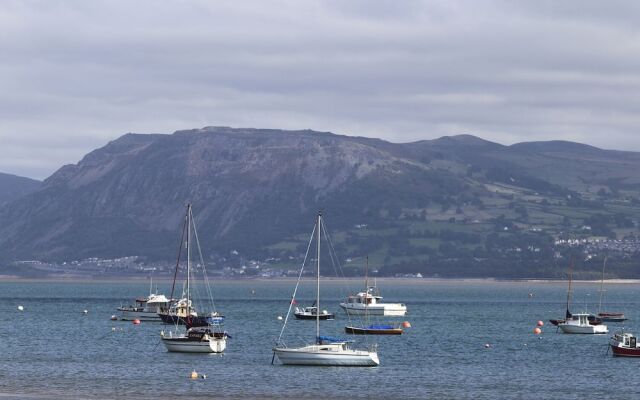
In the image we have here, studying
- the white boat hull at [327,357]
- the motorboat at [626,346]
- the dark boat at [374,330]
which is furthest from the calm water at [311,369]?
the dark boat at [374,330]

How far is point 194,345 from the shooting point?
12581cm

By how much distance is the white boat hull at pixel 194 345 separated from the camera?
125812mm

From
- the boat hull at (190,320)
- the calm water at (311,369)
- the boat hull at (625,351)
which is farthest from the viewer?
the boat hull at (190,320)

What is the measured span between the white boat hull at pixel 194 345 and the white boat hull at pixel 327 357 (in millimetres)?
13748

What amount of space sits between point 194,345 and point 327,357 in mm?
18791

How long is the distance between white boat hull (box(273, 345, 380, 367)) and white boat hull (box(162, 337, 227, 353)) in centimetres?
1375

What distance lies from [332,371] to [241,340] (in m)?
41.6

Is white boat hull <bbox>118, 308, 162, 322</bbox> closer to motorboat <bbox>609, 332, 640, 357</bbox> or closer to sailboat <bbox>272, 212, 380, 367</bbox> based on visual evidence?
sailboat <bbox>272, 212, 380, 367</bbox>

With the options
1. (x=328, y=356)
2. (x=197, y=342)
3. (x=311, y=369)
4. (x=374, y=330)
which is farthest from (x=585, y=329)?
(x=311, y=369)

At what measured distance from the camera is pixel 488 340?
508 feet

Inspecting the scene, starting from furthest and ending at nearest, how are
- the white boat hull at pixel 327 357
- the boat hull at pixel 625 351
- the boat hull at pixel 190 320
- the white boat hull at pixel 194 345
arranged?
the boat hull at pixel 190 320 → the boat hull at pixel 625 351 → the white boat hull at pixel 194 345 → the white boat hull at pixel 327 357

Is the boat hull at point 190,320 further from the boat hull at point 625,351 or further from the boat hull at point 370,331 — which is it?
the boat hull at point 625,351

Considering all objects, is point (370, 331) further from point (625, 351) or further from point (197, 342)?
point (625, 351)

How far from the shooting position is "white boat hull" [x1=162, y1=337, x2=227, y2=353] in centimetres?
12581
